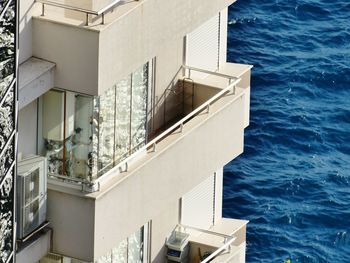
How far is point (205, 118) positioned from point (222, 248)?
2219 millimetres

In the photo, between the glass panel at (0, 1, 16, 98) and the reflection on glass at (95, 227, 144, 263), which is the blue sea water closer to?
the reflection on glass at (95, 227, 144, 263)

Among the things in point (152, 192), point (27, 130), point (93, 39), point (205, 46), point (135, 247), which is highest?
point (93, 39)

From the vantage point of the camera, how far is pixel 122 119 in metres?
23.8

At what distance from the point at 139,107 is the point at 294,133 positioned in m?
36.9

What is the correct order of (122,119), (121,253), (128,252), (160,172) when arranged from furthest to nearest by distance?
(128,252), (121,253), (160,172), (122,119)

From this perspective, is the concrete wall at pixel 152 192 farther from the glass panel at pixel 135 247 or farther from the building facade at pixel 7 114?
the building facade at pixel 7 114

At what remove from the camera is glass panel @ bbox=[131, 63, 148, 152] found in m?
24.1

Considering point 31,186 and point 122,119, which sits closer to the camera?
point 31,186

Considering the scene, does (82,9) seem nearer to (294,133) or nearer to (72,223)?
(72,223)

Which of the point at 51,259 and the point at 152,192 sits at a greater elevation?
the point at 152,192

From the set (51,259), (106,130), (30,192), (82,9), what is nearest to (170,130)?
(106,130)

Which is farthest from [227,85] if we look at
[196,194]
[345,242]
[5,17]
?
[345,242]

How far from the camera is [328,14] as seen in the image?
7050cm

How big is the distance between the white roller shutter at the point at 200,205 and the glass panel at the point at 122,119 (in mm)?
3107
